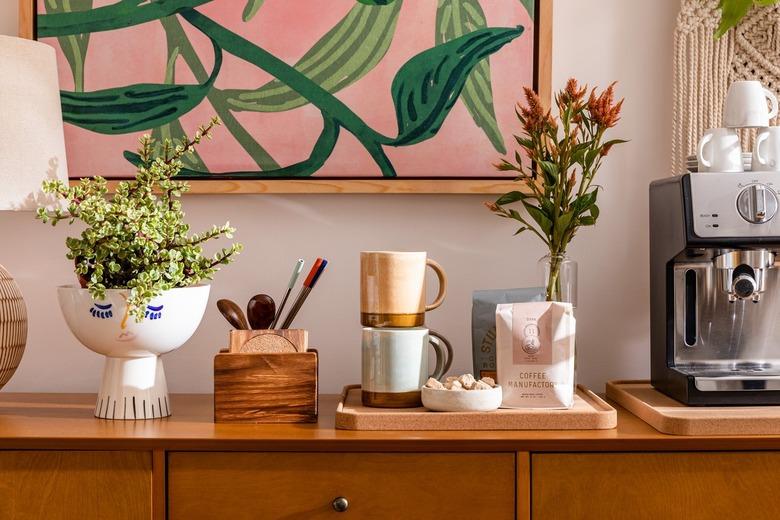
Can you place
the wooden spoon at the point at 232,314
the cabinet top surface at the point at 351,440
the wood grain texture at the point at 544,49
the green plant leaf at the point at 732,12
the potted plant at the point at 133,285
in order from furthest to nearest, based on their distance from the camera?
1. the wood grain texture at the point at 544,49
2. the green plant leaf at the point at 732,12
3. the wooden spoon at the point at 232,314
4. the potted plant at the point at 133,285
5. the cabinet top surface at the point at 351,440

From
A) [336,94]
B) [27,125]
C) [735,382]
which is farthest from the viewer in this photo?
[336,94]

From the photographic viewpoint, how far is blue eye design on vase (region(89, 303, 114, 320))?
1.32 metres

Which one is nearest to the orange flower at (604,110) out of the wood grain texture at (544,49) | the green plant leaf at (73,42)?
the wood grain texture at (544,49)

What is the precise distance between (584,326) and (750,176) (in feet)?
1.57

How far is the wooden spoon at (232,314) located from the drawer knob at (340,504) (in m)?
0.35

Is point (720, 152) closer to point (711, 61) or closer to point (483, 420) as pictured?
point (711, 61)

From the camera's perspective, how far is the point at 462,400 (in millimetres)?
1280

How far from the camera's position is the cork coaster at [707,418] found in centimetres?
122

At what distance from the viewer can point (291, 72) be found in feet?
5.39

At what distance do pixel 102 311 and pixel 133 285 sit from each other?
0.07 m

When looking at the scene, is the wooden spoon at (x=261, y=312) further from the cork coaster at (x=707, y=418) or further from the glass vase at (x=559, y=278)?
the cork coaster at (x=707, y=418)

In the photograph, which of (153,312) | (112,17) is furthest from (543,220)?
(112,17)

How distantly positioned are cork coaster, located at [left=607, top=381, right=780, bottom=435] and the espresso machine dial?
0.96ft

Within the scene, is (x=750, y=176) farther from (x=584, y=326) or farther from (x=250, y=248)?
(x=250, y=248)
